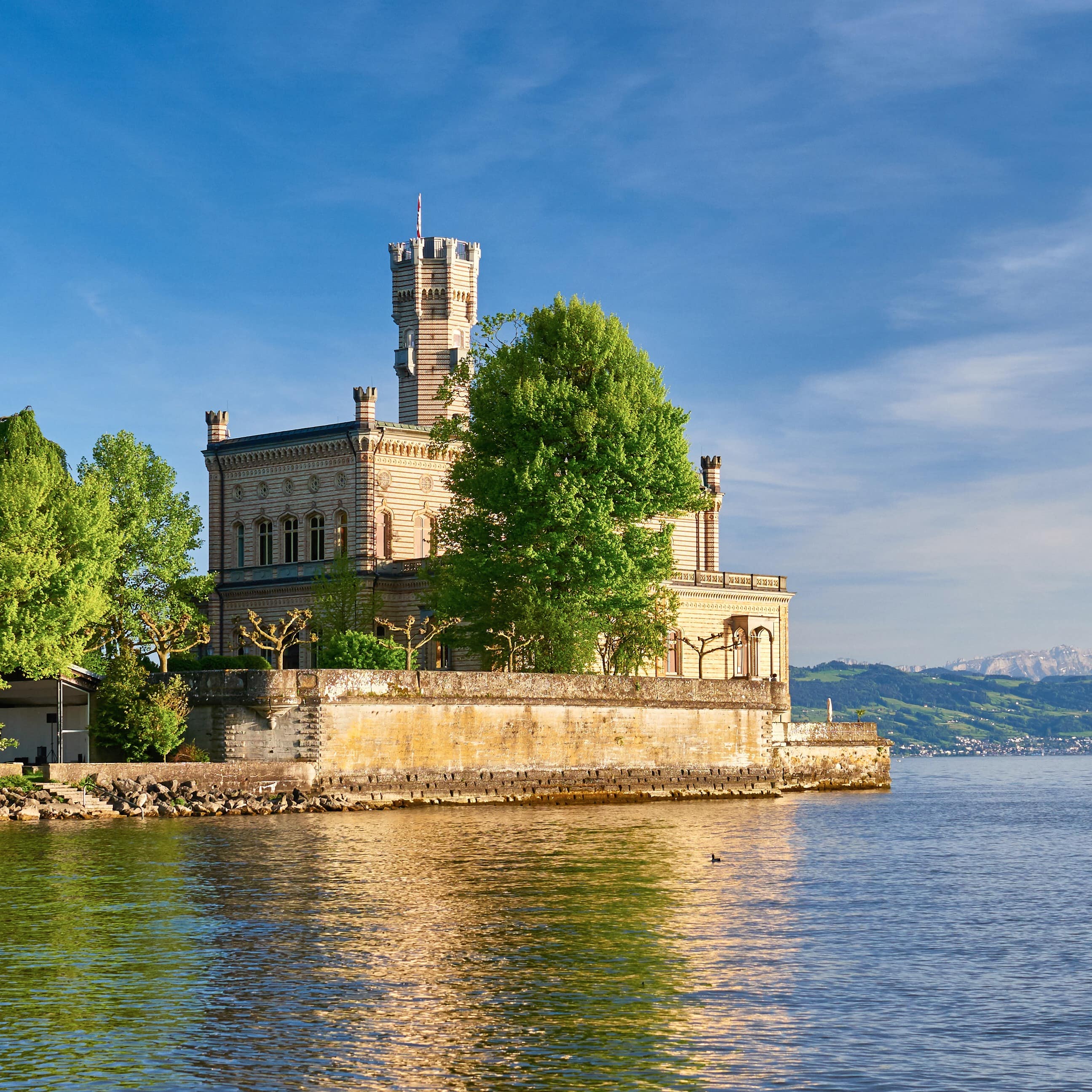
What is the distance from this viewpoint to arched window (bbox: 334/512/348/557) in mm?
74375

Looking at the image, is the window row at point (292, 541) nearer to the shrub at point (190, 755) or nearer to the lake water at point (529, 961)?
the shrub at point (190, 755)

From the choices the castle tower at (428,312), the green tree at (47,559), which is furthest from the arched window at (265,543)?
the green tree at (47,559)

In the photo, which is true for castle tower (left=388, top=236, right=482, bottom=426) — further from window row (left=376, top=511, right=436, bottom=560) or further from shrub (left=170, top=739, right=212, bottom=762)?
shrub (left=170, top=739, right=212, bottom=762)

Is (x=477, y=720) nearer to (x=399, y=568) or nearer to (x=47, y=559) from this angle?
(x=47, y=559)

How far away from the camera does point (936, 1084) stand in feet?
59.3

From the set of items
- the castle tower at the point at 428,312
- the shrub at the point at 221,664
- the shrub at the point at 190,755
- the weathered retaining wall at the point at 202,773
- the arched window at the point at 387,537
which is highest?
the castle tower at the point at 428,312

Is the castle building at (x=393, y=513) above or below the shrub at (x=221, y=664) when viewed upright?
above

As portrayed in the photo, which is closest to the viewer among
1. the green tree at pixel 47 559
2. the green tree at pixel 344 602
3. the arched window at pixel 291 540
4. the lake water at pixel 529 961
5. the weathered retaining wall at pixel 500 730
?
the lake water at pixel 529 961

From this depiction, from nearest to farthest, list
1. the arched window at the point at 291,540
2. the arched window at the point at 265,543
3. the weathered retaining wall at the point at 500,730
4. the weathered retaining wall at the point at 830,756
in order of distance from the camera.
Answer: the weathered retaining wall at the point at 500,730
the weathered retaining wall at the point at 830,756
the arched window at the point at 291,540
the arched window at the point at 265,543

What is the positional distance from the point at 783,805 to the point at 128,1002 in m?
40.7

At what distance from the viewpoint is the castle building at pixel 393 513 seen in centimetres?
7375

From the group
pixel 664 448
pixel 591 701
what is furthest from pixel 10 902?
pixel 664 448

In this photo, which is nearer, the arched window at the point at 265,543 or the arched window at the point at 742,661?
the arched window at the point at 265,543

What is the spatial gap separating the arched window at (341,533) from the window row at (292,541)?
19mm
